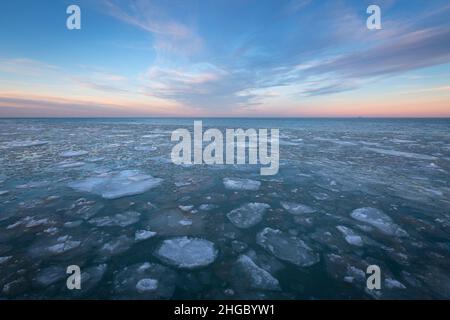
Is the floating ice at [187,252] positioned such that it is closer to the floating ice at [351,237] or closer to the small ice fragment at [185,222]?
the small ice fragment at [185,222]

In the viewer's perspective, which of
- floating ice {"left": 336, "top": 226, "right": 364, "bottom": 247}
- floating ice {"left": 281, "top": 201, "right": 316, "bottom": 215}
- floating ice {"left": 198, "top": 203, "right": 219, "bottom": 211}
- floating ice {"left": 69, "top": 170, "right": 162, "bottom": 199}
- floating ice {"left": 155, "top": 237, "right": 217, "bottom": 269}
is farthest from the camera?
floating ice {"left": 69, "top": 170, "right": 162, "bottom": 199}

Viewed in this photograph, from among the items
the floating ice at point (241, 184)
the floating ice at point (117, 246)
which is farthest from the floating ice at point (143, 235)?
the floating ice at point (241, 184)

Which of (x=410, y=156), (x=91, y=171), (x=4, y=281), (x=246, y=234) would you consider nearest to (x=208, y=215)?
(x=246, y=234)

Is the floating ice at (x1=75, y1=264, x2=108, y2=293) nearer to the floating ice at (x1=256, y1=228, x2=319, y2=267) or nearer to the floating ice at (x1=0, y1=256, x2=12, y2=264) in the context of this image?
the floating ice at (x1=0, y1=256, x2=12, y2=264)

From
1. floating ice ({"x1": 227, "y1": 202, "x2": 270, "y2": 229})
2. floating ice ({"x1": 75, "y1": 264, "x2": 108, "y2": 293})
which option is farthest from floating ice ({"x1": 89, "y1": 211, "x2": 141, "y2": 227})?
floating ice ({"x1": 227, "y1": 202, "x2": 270, "y2": 229})

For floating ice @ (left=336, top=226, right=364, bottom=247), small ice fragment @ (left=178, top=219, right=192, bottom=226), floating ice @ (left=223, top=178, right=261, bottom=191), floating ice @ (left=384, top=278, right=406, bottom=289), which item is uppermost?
floating ice @ (left=223, top=178, right=261, bottom=191)
